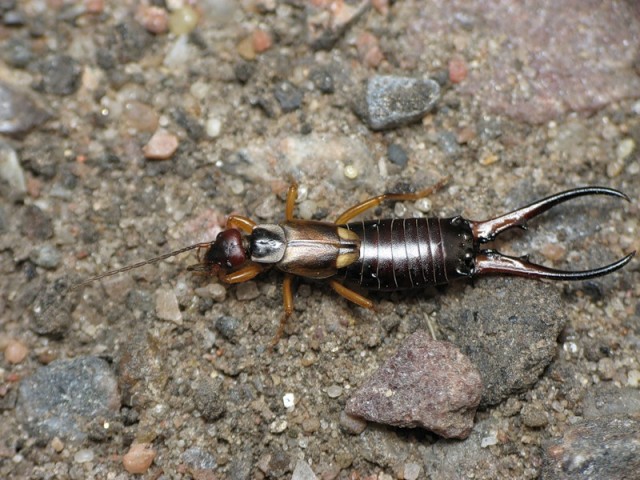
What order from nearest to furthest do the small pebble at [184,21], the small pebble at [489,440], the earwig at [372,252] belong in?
1. the small pebble at [489,440]
2. the earwig at [372,252]
3. the small pebble at [184,21]

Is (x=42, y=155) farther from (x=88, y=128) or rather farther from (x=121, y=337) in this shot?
(x=121, y=337)

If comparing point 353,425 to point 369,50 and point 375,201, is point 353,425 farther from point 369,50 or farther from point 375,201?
point 369,50

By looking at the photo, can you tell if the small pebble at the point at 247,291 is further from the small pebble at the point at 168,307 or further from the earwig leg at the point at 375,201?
the earwig leg at the point at 375,201

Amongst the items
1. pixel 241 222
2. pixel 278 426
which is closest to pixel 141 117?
pixel 241 222

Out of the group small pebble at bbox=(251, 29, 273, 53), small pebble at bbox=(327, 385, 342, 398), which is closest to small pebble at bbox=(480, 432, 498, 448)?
small pebble at bbox=(327, 385, 342, 398)

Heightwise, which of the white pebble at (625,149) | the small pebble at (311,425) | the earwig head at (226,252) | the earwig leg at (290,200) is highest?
the white pebble at (625,149)

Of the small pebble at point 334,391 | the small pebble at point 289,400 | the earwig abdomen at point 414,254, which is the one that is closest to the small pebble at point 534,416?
the earwig abdomen at point 414,254
